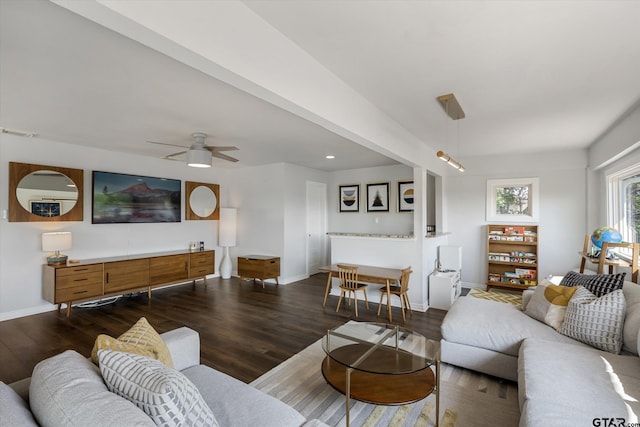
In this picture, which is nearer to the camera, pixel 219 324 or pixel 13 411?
pixel 13 411

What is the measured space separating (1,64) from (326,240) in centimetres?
599

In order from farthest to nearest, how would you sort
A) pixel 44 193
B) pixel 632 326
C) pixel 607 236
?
pixel 44 193 < pixel 607 236 < pixel 632 326

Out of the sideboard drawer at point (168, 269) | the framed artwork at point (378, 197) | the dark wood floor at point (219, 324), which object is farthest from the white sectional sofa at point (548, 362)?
the sideboard drawer at point (168, 269)

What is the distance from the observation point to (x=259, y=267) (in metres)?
5.81

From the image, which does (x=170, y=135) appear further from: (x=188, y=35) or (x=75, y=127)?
(x=188, y=35)

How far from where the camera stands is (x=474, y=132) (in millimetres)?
4062

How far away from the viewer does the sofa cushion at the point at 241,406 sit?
1371 millimetres

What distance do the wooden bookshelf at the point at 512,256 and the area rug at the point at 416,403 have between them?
3437mm

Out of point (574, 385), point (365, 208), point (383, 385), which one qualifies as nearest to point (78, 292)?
Result: point (383, 385)

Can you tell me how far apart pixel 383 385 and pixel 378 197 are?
16.5 ft

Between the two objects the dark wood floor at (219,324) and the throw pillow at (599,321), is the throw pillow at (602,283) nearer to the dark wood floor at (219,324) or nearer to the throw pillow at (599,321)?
the throw pillow at (599,321)

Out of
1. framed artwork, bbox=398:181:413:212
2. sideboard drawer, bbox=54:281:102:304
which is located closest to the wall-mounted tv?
sideboard drawer, bbox=54:281:102:304

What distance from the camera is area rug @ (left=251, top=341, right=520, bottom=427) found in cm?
204

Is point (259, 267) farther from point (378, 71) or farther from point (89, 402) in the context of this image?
point (89, 402)
